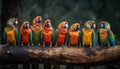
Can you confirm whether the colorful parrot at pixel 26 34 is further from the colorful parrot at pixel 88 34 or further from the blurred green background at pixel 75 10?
the blurred green background at pixel 75 10

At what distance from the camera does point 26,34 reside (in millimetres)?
5547

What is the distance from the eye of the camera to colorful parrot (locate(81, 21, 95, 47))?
5492 mm

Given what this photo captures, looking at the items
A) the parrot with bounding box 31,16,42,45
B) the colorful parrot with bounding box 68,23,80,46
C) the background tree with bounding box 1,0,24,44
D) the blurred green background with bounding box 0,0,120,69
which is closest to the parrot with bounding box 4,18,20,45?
the parrot with bounding box 31,16,42,45

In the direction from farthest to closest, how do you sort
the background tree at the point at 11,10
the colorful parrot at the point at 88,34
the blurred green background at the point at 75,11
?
the blurred green background at the point at 75,11, the background tree at the point at 11,10, the colorful parrot at the point at 88,34

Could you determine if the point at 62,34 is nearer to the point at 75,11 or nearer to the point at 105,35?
the point at 105,35

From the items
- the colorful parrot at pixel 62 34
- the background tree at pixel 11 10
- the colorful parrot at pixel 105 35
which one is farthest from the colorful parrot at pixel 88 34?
the background tree at pixel 11 10

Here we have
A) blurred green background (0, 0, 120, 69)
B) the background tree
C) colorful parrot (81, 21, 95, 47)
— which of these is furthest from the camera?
blurred green background (0, 0, 120, 69)

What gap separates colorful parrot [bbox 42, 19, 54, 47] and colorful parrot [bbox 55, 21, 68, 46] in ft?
0.30

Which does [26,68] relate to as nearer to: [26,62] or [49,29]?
[26,62]

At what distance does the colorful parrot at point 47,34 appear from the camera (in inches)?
218

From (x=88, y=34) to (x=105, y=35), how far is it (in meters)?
0.28

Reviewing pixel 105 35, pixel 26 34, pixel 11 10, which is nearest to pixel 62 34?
pixel 26 34

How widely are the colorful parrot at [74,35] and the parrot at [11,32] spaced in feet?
2.62

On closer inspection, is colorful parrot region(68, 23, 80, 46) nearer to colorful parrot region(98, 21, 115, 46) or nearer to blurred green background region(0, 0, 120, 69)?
colorful parrot region(98, 21, 115, 46)
